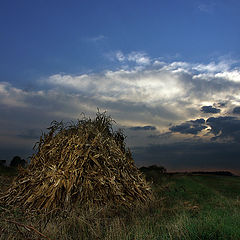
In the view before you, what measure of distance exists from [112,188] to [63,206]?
1371 mm

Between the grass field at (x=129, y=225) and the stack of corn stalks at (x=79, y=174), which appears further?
the stack of corn stalks at (x=79, y=174)

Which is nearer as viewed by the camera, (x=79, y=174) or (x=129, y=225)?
(x=129, y=225)

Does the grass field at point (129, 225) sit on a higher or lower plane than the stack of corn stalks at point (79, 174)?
lower

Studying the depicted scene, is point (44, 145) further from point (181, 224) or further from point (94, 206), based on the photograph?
point (181, 224)

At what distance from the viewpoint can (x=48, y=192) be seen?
7.47 m

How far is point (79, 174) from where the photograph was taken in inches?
302

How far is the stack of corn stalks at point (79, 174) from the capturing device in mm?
7473

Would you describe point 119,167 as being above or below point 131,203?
above

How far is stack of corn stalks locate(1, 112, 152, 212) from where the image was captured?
7473 mm

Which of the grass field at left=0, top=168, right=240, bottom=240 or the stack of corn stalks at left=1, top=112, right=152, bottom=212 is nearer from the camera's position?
the grass field at left=0, top=168, right=240, bottom=240

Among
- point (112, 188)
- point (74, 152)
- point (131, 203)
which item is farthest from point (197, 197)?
point (74, 152)

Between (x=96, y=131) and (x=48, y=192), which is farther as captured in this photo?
(x=96, y=131)

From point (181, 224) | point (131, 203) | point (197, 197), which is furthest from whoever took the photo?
point (197, 197)

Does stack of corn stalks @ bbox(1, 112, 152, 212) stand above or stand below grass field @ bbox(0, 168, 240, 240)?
above
